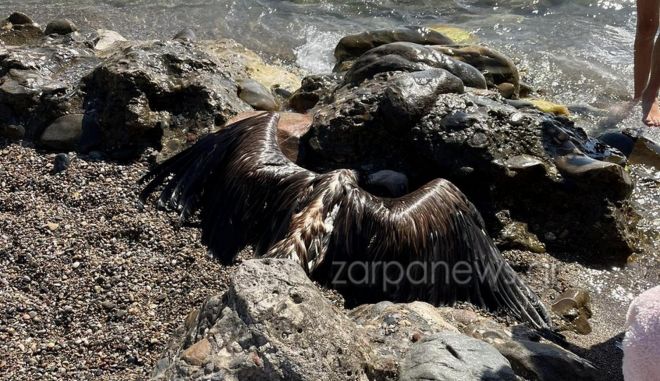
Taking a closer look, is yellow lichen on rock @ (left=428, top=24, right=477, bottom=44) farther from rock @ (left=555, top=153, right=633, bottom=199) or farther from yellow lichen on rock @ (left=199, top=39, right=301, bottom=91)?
rock @ (left=555, top=153, right=633, bottom=199)

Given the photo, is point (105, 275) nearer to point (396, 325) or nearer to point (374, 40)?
point (396, 325)

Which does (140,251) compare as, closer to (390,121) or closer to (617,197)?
(390,121)

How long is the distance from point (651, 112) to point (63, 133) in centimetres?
483

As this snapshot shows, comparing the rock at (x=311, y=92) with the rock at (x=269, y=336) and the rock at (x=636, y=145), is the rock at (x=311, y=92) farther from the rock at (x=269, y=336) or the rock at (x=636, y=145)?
the rock at (x=269, y=336)

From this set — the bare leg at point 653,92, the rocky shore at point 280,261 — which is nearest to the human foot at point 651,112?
the bare leg at point 653,92

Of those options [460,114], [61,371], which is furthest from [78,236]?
[460,114]

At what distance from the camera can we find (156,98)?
16.9 feet

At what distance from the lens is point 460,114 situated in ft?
15.5

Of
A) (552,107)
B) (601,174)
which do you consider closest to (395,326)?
(601,174)

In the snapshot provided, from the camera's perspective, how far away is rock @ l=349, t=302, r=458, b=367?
2.95 m

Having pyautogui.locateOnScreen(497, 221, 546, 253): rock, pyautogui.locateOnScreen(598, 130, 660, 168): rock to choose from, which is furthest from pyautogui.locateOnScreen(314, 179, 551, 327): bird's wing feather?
pyautogui.locateOnScreen(598, 130, 660, 168): rock

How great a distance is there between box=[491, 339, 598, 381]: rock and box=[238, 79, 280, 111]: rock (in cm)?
312

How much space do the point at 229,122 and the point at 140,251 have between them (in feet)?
4.47

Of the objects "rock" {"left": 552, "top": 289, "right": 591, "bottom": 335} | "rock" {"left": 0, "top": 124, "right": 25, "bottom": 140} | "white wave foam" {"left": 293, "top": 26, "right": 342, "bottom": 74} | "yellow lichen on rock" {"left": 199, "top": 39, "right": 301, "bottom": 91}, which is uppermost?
"rock" {"left": 0, "top": 124, "right": 25, "bottom": 140}
